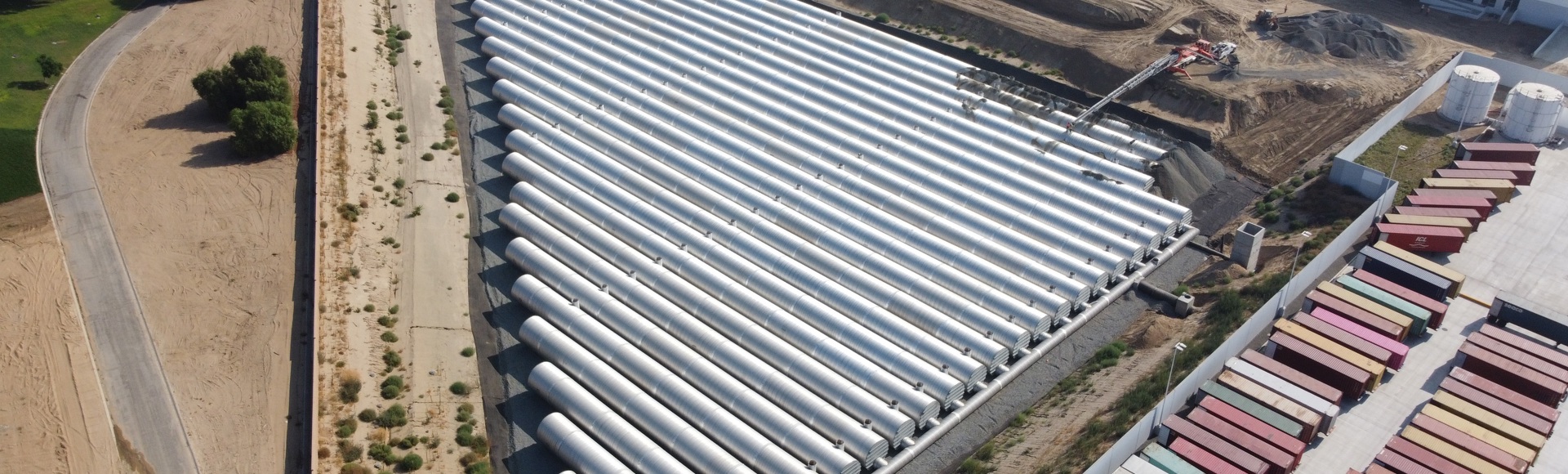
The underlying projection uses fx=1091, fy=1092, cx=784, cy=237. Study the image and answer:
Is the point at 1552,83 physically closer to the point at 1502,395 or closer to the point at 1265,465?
the point at 1502,395

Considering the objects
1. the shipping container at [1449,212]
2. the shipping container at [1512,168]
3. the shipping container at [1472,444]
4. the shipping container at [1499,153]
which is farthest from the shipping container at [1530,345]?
the shipping container at [1499,153]

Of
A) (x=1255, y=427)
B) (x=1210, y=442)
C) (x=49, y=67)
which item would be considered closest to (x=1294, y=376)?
(x=1255, y=427)

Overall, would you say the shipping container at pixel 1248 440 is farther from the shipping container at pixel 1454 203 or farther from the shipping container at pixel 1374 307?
the shipping container at pixel 1454 203

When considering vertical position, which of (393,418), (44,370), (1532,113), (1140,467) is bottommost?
(393,418)

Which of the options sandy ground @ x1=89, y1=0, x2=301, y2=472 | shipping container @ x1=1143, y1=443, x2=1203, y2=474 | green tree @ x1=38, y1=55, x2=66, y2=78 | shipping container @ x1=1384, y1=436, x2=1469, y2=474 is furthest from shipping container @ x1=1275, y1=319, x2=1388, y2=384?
green tree @ x1=38, y1=55, x2=66, y2=78

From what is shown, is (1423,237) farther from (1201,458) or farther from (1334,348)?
(1201,458)

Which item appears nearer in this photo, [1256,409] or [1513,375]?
[1256,409]

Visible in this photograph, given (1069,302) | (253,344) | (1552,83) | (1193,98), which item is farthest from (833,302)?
(1552,83)
